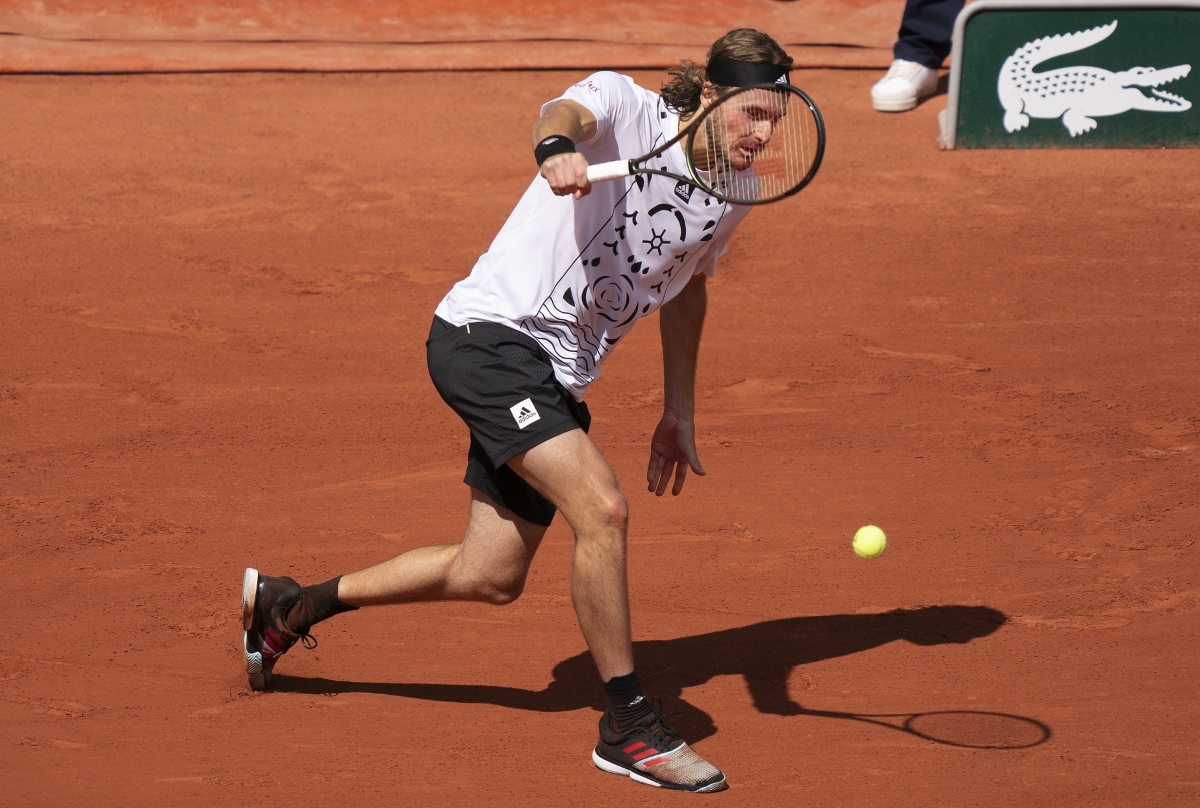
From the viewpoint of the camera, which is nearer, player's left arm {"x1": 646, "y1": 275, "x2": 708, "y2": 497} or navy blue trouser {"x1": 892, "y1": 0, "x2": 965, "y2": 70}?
player's left arm {"x1": 646, "y1": 275, "x2": 708, "y2": 497}

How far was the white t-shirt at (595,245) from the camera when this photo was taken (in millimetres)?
4012

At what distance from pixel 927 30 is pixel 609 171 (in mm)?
7521

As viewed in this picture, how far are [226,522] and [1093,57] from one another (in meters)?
6.72

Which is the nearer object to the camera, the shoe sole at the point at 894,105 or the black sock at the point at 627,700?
the black sock at the point at 627,700

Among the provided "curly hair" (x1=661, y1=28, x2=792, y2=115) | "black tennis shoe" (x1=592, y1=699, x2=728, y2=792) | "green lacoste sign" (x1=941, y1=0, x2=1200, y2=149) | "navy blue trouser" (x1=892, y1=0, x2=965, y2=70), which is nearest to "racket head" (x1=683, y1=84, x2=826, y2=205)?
"curly hair" (x1=661, y1=28, x2=792, y2=115)

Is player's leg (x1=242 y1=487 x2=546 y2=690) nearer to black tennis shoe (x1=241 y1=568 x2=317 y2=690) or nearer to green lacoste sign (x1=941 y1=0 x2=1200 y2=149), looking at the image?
black tennis shoe (x1=241 y1=568 x2=317 y2=690)

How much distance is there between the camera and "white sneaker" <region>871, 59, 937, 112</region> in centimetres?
1042

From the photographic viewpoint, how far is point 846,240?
8656mm

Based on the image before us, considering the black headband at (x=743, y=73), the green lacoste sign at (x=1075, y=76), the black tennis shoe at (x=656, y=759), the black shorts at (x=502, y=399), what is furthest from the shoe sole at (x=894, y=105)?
the black tennis shoe at (x=656, y=759)

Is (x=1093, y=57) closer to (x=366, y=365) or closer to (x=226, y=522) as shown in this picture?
(x=366, y=365)

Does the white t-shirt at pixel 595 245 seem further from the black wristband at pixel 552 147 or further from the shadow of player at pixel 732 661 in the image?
the shadow of player at pixel 732 661

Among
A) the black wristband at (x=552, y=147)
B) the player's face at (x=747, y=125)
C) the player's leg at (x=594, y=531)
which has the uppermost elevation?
the player's face at (x=747, y=125)

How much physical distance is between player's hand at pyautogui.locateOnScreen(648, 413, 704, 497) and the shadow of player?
1.91 ft

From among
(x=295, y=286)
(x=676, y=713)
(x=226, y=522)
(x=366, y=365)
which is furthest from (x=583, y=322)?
(x=295, y=286)
